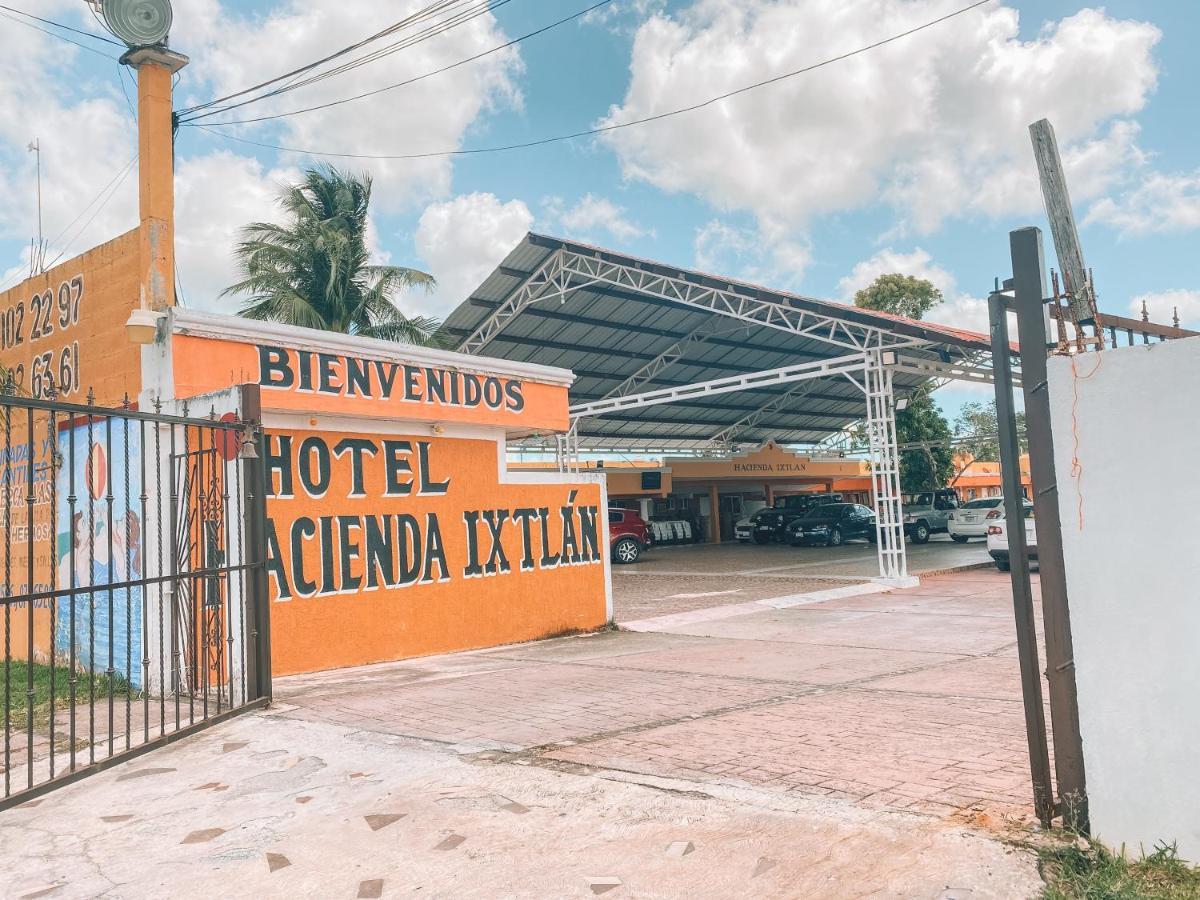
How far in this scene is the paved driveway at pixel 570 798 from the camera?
3141 mm

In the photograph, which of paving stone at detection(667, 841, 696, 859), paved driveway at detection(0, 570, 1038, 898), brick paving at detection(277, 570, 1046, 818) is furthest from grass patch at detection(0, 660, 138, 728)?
paving stone at detection(667, 841, 696, 859)

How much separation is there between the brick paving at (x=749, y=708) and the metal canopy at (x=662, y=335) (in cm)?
878

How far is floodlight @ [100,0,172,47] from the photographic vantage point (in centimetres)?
794

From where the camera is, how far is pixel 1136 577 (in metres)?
3.01

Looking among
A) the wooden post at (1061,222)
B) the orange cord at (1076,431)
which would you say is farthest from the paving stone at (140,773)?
the wooden post at (1061,222)

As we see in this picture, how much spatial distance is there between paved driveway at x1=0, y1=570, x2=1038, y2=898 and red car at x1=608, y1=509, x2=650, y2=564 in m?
17.6

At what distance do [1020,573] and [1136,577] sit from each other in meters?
0.39

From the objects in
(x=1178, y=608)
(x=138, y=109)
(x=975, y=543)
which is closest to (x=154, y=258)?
(x=138, y=109)

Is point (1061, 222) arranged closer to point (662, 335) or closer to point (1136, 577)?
point (1136, 577)

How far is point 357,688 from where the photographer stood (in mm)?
6988

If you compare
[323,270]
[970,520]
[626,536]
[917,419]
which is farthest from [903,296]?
[323,270]

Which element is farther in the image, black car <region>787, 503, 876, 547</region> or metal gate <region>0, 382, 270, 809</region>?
black car <region>787, 503, 876, 547</region>

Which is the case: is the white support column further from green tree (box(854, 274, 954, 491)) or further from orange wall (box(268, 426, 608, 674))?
green tree (box(854, 274, 954, 491))

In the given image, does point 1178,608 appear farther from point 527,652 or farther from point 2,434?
point 2,434
